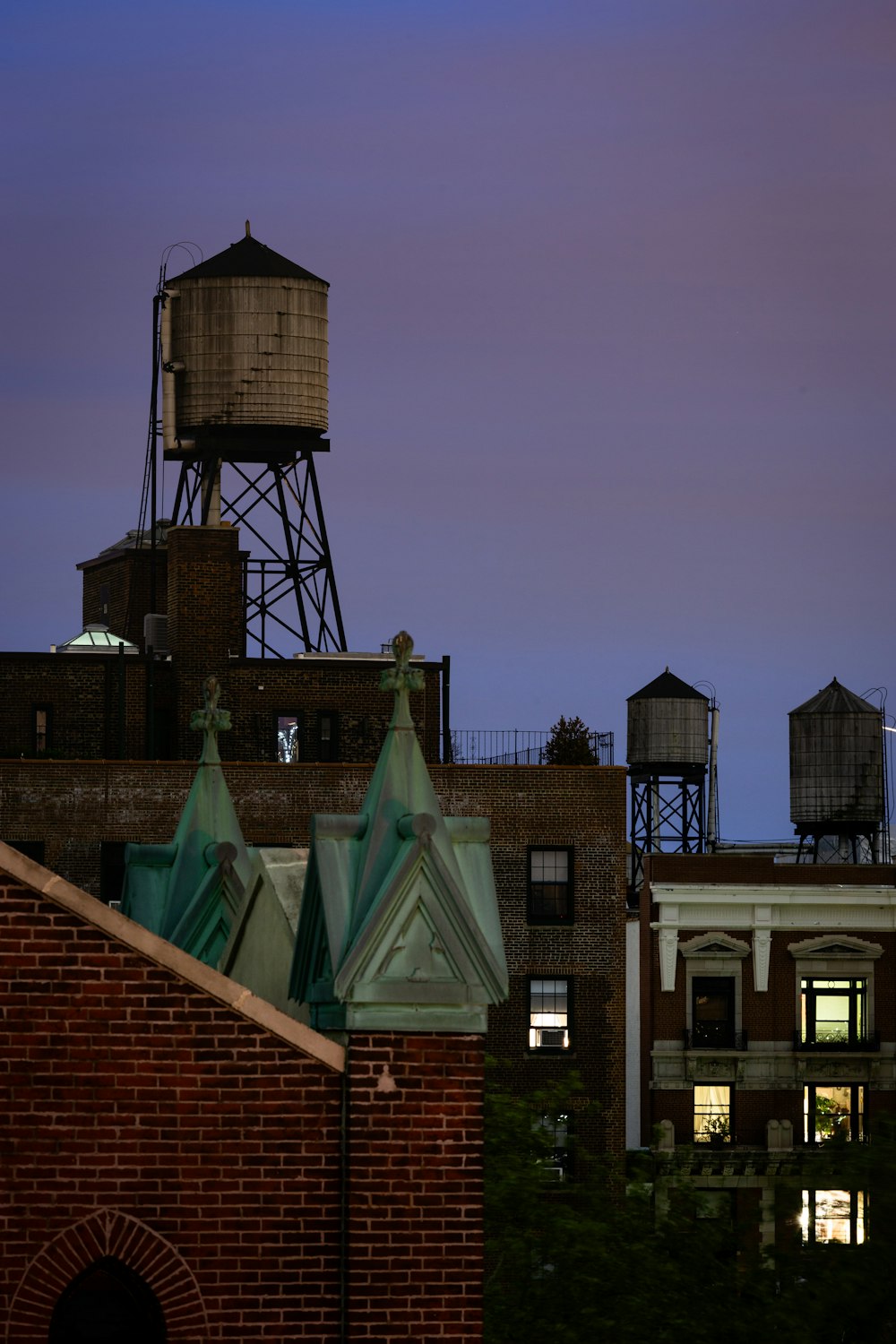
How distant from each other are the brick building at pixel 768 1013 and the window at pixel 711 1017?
0.03 metres

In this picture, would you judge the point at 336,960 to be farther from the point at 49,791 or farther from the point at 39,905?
the point at 49,791

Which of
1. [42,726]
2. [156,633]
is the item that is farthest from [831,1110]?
[42,726]

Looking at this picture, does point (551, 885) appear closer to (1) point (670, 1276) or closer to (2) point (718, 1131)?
(2) point (718, 1131)

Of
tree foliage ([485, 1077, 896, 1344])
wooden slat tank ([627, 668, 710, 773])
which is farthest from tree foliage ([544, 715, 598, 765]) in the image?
tree foliage ([485, 1077, 896, 1344])

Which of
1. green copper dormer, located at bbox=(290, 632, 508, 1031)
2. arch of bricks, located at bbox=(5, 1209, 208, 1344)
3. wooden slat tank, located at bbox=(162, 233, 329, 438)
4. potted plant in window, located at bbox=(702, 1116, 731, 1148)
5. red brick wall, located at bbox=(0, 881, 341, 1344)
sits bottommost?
potted plant in window, located at bbox=(702, 1116, 731, 1148)

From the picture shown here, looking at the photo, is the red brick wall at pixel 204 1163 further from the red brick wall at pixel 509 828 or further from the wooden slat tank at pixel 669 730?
the wooden slat tank at pixel 669 730

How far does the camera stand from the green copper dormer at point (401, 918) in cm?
1582

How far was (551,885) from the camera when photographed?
69.3m

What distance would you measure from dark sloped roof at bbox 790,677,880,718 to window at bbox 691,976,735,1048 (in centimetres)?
2031

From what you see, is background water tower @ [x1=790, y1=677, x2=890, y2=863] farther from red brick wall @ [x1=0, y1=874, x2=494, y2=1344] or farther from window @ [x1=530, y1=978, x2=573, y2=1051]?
red brick wall @ [x1=0, y1=874, x2=494, y2=1344]

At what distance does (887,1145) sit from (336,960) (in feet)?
43.1

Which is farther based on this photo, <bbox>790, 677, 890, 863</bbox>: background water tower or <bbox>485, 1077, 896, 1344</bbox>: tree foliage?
<bbox>790, 677, 890, 863</bbox>: background water tower

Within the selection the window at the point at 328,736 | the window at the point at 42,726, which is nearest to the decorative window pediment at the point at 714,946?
the window at the point at 328,736

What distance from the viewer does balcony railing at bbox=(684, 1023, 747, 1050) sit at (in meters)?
66.9
